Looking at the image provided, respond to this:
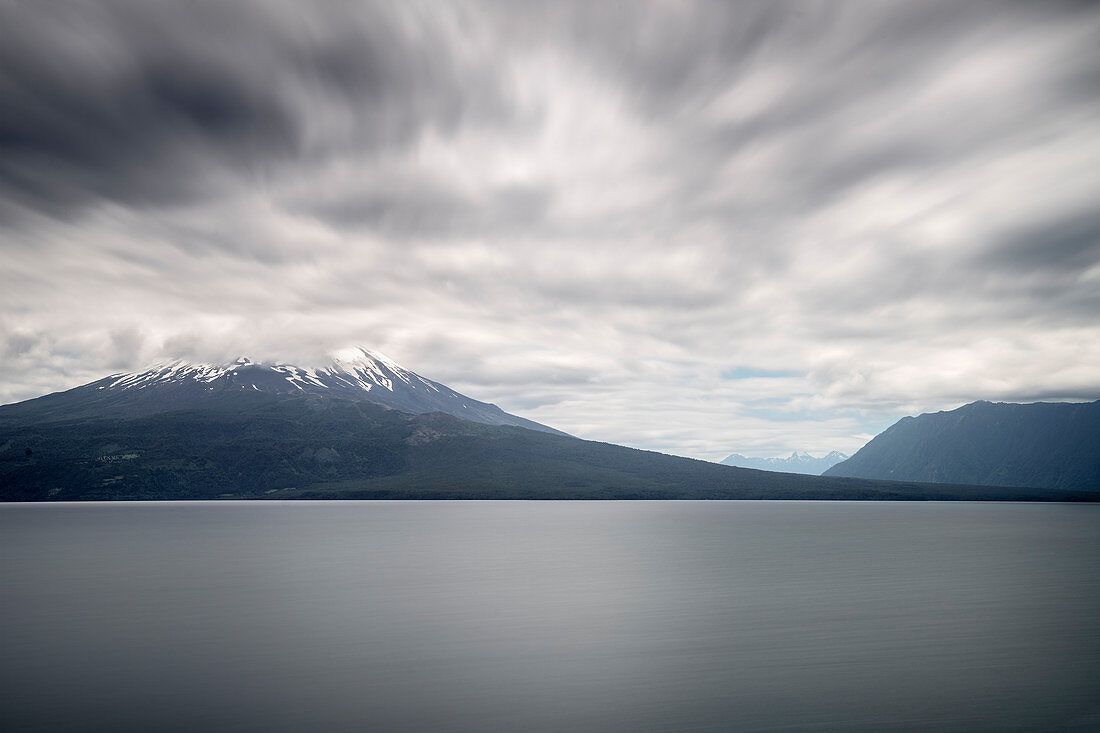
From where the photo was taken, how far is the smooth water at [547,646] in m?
22.1

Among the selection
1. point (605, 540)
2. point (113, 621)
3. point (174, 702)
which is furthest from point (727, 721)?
point (605, 540)

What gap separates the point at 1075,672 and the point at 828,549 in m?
61.9

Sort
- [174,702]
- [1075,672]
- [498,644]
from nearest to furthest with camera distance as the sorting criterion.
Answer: [174,702]
[1075,672]
[498,644]

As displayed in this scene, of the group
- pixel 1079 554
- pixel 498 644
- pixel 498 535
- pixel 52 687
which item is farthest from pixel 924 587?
pixel 498 535

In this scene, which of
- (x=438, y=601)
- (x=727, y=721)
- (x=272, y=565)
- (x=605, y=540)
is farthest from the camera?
(x=605, y=540)

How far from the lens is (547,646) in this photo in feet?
105

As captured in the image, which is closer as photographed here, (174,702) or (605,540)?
(174,702)

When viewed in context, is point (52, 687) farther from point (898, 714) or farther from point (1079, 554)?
point (1079, 554)

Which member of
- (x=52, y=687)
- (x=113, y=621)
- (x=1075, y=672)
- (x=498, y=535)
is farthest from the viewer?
(x=498, y=535)

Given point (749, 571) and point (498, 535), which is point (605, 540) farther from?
point (749, 571)

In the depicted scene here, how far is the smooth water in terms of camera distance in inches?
870

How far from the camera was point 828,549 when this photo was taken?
86.1m

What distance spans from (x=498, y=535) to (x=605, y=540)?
2250 centimetres

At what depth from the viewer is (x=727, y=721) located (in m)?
21.1
